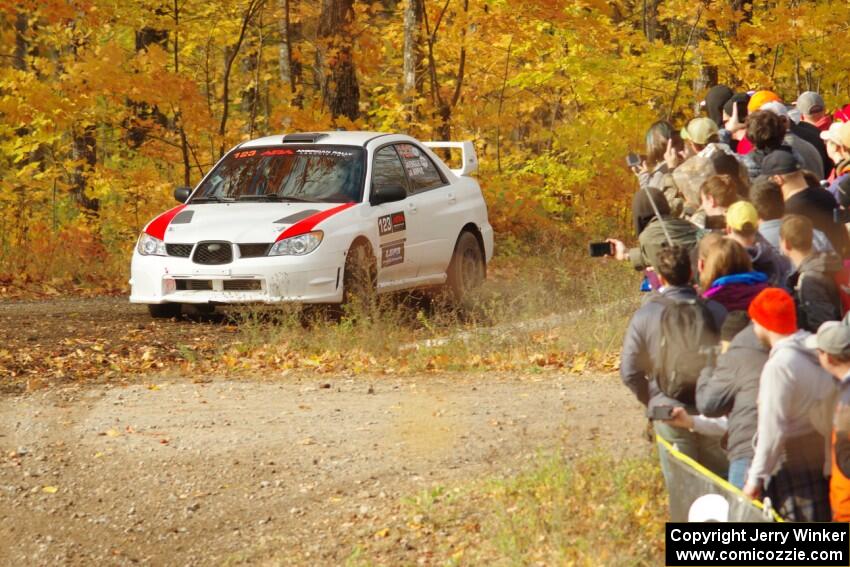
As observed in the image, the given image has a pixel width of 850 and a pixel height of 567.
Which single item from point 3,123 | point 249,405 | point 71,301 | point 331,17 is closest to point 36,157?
point 3,123

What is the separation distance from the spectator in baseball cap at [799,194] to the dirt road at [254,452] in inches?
62.3

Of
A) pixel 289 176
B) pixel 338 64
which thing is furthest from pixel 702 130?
pixel 338 64

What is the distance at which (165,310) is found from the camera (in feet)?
41.6

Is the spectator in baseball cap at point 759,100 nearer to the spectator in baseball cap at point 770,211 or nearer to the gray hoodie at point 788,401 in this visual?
the spectator in baseball cap at point 770,211

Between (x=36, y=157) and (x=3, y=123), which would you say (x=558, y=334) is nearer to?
(x=3, y=123)

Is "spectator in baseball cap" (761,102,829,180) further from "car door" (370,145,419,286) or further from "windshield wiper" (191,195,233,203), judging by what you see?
"windshield wiper" (191,195,233,203)

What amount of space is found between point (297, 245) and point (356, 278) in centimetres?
69

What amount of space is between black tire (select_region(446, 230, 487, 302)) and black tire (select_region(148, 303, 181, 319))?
289cm

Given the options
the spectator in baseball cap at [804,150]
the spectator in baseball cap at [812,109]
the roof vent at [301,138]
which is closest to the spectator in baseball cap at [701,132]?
the spectator in baseball cap at [804,150]

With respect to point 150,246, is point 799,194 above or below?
above

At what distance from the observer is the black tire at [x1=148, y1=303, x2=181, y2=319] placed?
1266 cm

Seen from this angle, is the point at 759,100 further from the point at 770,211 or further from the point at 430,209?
the point at 430,209

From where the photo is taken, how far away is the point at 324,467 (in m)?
7.74

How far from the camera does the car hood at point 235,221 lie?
12.0 meters
